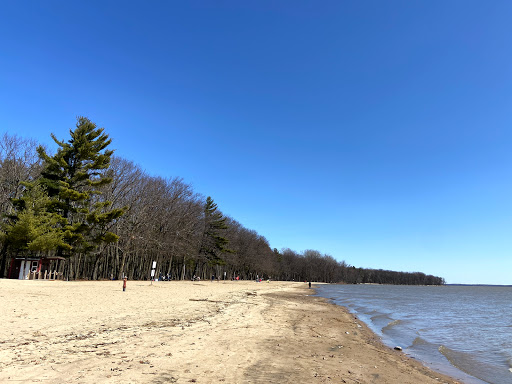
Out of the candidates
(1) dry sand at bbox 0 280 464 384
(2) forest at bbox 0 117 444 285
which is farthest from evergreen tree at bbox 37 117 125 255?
(1) dry sand at bbox 0 280 464 384

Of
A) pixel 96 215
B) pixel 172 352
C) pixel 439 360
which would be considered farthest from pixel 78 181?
pixel 439 360

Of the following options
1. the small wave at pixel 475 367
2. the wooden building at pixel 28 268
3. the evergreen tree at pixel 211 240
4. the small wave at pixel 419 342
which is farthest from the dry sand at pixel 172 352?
the evergreen tree at pixel 211 240

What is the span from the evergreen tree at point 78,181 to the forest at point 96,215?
101 mm

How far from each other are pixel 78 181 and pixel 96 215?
5410 millimetres

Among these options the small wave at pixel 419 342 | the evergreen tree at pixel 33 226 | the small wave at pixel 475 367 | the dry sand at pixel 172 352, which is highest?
the evergreen tree at pixel 33 226

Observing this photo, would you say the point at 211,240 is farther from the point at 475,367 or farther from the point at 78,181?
the point at 475,367

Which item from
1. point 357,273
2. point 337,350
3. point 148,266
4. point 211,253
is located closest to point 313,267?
point 357,273

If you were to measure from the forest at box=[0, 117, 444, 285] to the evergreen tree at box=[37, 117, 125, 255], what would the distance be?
0.33 ft

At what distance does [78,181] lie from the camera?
35719mm

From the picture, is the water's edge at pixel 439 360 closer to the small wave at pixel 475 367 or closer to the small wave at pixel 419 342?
the small wave at pixel 419 342

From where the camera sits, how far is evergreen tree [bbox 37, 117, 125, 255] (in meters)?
33.2

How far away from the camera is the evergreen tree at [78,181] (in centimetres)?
3322

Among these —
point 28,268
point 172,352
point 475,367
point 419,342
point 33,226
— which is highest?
point 33,226

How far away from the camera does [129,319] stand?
12602mm
